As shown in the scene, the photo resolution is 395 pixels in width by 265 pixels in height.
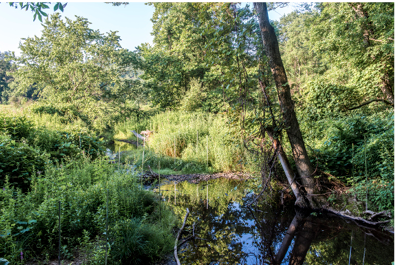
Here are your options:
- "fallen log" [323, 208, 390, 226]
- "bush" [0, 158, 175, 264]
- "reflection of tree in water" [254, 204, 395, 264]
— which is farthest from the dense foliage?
"reflection of tree in water" [254, 204, 395, 264]

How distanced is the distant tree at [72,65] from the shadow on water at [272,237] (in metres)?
Result: 10.8

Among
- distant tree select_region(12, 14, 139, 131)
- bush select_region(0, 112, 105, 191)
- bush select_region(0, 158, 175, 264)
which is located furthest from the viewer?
distant tree select_region(12, 14, 139, 131)

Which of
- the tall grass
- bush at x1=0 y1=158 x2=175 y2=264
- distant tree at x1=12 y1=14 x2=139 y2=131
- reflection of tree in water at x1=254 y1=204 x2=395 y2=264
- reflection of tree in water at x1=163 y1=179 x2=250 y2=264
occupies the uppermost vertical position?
distant tree at x1=12 y1=14 x2=139 y2=131

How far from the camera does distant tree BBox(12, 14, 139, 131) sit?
11.9 meters

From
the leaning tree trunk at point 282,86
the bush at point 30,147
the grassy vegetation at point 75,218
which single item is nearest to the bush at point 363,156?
the leaning tree trunk at point 282,86

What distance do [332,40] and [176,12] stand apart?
10337 millimetres

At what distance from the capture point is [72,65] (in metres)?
11.8

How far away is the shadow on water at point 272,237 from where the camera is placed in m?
2.52

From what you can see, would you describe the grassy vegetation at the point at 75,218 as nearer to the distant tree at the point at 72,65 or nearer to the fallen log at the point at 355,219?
the fallen log at the point at 355,219

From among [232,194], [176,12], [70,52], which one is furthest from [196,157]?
[176,12]

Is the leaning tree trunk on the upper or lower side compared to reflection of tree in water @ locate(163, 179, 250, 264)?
upper

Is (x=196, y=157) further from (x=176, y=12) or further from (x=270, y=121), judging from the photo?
(x=176, y=12)

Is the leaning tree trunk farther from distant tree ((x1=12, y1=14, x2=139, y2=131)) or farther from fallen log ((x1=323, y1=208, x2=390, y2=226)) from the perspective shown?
distant tree ((x1=12, y1=14, x2=139, y2=131))

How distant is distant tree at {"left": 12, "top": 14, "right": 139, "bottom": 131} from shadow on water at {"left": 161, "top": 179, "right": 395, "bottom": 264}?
10766 millimetres
